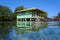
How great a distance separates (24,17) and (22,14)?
34.4 inches

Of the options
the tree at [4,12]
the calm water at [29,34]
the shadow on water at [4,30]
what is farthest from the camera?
the tree at [4,12]

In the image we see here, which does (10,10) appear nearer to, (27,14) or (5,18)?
(5,18)

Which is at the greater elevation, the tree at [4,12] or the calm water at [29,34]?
the tree at [4,12]

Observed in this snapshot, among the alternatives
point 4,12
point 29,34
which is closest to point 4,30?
point 29,34

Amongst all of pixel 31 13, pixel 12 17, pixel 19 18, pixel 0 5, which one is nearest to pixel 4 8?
pixel 0 5

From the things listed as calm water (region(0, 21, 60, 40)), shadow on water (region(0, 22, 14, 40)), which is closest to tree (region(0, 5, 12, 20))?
shadow on water (region(0, 22, 14, 40))

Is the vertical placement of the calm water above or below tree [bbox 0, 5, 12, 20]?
below

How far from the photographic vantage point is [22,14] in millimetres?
24812

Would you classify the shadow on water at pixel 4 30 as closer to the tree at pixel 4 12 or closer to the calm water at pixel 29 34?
the calm water at pixel 29 34

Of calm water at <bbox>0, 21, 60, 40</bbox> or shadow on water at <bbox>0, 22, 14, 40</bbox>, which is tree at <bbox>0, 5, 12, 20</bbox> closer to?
shadow on water at <bbox>0, 22, 14, 40</bbox>

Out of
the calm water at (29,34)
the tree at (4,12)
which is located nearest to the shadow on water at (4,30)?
the calm water at (29,34)

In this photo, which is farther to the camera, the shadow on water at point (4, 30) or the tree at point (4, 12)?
the tree at point (4, 12)

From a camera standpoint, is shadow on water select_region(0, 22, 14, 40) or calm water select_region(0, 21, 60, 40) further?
shadow on water select_region(0, 22, 14, 40)

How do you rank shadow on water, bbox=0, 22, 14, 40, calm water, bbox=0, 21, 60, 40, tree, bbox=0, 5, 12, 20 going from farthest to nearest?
1. tree, bbox=0, 5, 12, 20
2. shadow on water, bbox=0, 22, 14, 40
3. calm water, bbox=0, 21, 60, 40
